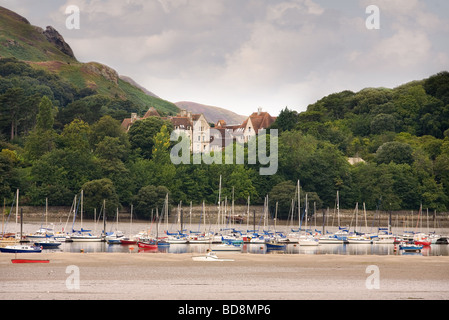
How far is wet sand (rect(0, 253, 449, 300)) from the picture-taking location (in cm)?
3269

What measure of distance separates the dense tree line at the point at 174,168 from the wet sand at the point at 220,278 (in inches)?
2101

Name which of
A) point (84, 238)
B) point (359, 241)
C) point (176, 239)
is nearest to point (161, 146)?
point (84, 238)

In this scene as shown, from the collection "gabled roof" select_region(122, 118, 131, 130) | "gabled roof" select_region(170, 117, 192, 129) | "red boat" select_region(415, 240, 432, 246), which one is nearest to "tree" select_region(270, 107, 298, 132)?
"gabled roof" select_region(170, 117, 192, 129)

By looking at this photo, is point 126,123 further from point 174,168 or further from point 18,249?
point 18,249

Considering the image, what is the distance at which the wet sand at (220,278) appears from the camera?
107 feet

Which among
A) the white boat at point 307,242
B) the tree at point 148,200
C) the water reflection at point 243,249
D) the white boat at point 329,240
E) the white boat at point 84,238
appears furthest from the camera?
the tree at point 148,200

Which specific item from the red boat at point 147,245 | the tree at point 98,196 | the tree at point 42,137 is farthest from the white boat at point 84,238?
the tree at point 42,137

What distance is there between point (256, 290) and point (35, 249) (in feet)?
84.7

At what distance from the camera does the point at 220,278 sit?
129 ft

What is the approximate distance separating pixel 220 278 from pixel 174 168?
80902 mm

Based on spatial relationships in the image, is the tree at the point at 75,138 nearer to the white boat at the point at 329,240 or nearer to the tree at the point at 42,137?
the tree at the point at 42,137

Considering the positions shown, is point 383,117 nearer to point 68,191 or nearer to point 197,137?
point 197,137

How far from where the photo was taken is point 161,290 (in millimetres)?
34094
